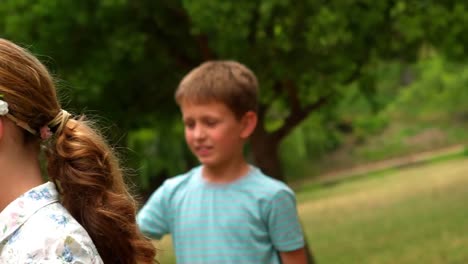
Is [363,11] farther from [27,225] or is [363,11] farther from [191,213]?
[27,225]

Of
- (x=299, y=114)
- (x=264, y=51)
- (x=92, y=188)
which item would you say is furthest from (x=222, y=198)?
(x=299, y=114)

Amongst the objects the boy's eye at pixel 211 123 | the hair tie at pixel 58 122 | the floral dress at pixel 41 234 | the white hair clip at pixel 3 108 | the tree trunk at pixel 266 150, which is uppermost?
the white hair clip at pixel 3 108

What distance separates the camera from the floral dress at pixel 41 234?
1.73 meters

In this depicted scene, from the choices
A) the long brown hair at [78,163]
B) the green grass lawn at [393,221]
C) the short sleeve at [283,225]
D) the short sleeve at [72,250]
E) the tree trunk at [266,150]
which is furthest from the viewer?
the green grass lawn at [393,221]

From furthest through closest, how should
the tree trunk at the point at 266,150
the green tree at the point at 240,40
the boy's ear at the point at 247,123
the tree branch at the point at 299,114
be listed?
the tree trunk at the point at 266,150
the tree branch at the point at 299,114
the green tree at the point at 240,40
the boy's ear at the point at 247,123

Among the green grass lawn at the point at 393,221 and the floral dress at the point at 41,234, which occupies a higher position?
the floral dress at the point at 41,234

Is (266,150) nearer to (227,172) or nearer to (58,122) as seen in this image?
(227,172)

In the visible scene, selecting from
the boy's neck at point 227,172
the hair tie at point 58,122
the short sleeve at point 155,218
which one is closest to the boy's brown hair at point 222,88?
the boy's neck at point 227,172

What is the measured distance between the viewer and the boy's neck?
12.2 ft

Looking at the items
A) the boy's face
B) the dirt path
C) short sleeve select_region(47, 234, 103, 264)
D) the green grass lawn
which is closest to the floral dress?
short sleeve select_region(47, 234, 103, 264)

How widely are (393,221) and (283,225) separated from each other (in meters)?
14.1

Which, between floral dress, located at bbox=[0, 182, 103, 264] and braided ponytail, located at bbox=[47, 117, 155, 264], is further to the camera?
braided ponytail, located at bbox=[47, 117, 155, 264]

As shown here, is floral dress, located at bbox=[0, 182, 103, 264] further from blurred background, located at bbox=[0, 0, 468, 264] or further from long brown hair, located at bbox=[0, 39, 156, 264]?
blurred background, located at bbox=[0, 0, 468, 264]

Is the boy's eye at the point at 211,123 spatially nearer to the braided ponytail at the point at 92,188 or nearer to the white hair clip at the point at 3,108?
the braided ponytail at the point at 92,188
